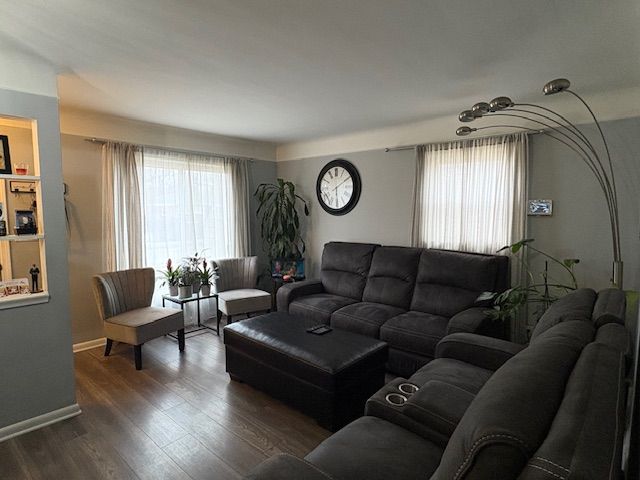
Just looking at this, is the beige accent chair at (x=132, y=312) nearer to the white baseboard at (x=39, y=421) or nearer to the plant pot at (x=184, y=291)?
the plant pot at (x=184, y=291)

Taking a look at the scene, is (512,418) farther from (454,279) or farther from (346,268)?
(346,268)

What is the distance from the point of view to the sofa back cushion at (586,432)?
0.62 meters

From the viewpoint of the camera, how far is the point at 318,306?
368 cm

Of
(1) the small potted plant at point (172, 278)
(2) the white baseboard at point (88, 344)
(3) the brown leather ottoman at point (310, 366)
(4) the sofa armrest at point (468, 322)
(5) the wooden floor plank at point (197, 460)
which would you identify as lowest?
(5) the wooden floor plank at point (197, 460)

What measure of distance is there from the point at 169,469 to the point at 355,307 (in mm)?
2116

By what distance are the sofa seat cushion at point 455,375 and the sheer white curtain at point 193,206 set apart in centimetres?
337

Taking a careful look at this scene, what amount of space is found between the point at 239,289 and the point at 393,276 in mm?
2030

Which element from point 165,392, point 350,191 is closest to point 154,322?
point 165,392

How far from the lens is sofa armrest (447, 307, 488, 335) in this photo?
2670mm

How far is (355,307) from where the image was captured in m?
3.55

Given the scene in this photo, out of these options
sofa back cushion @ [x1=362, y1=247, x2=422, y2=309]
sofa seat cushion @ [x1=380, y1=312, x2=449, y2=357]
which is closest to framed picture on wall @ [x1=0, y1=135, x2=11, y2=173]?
sofa seat cushion @ [x1=380, y1=312, x2=449, y2=357]

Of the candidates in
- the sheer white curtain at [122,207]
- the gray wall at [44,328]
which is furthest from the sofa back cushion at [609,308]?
the sheer white curtain at [122,207]

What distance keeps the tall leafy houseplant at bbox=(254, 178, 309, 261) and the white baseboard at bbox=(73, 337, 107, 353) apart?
7.41ft

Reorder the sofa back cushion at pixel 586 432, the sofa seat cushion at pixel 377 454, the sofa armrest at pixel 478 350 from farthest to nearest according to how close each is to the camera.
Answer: the sofa armrest at pixel 478 350, the sofa seat cushion at pixel 377 454, the sofa back cushion at pixel 586 432
